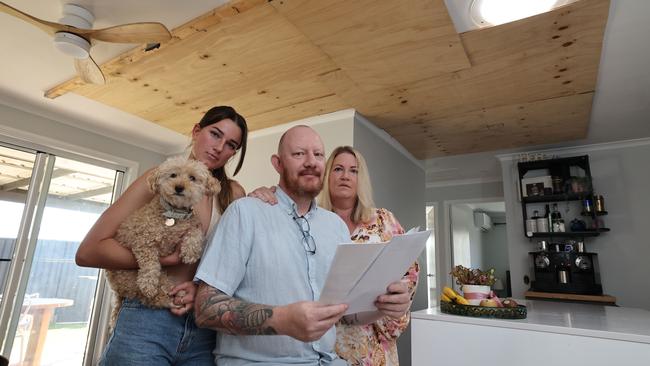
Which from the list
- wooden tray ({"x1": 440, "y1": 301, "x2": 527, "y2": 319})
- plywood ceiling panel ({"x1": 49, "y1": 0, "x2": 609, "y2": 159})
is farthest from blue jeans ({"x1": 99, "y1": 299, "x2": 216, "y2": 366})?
plywood ceiling panel ({"x1": 49, "y1": 0, "x2": 609, "y2": 159})

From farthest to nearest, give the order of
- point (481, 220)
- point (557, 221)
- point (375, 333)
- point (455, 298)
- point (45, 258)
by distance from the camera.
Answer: point (481, 220), point (557, 221), point (45, 258), point (455, 298), point (375, 333)

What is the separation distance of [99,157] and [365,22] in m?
3.33

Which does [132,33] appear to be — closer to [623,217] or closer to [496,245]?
[623,217]

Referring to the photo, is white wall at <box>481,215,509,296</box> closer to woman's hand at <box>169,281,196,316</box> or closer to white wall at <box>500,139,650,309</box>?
white wall at <box>500,139,650,309</box>

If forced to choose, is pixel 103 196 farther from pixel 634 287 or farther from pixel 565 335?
pixel 634 287

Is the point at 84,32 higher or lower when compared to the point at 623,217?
higher

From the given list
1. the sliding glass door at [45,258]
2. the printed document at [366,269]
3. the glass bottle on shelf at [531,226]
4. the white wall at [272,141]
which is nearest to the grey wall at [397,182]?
the white wall at [272,141]

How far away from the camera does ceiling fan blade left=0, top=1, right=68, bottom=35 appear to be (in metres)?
1.62

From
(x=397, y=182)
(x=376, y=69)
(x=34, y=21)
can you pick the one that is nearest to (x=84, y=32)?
(x=34, y=21)

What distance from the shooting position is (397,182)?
3.63 meters

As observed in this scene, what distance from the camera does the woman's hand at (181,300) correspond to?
106cm

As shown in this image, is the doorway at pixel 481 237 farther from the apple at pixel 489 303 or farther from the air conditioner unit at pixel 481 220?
the apple at pixel 489 303

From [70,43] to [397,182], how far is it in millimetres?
2874

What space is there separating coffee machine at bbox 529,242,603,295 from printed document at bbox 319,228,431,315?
3.32m
